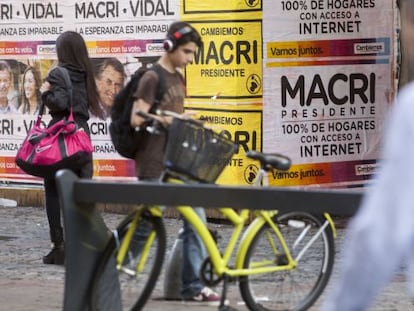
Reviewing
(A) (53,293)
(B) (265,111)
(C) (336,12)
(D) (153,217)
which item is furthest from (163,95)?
(C) (336,12)

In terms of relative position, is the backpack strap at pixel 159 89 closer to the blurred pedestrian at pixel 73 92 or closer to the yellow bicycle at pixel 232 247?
the yellow bicycle at pixel 232 247

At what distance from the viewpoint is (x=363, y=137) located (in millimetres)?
11047

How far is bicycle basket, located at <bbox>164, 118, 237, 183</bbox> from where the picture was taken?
6.06 m

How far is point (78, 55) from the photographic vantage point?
852 centimetres

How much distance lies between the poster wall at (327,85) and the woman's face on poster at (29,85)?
262 centimetres

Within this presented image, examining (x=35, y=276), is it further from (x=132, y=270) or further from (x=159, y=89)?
(x=132, y=270)

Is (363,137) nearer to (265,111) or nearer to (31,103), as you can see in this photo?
(265,111)

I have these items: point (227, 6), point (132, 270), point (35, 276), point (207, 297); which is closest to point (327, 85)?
point (227, 6)

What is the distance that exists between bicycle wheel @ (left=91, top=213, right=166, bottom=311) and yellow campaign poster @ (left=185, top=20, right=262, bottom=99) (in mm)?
4278

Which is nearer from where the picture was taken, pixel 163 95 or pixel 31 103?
pixel 163 95

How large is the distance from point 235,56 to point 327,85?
3.38 feet

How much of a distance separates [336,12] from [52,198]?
11.6 feet

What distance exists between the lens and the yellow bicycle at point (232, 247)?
5.98 meters

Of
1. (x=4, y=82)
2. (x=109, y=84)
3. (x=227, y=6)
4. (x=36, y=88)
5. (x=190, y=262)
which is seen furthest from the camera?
(x=4, y=82)
